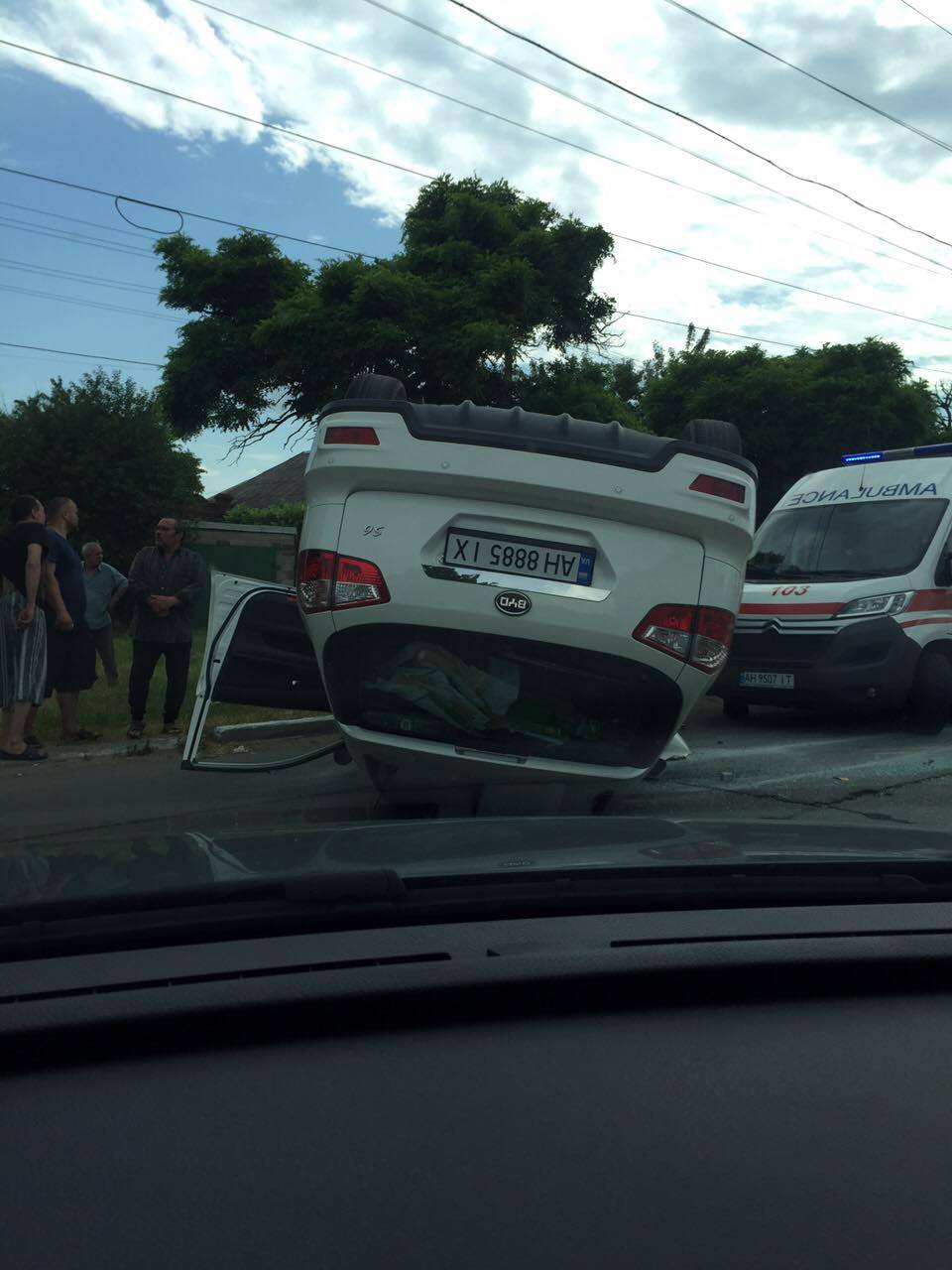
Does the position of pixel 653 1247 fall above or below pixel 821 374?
below

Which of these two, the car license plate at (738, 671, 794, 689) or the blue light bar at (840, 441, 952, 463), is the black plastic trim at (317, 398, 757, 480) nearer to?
the car license plate at (738, 671, 794, 689)

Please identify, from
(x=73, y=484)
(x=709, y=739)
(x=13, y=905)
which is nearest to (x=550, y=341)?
(x=73, y=484)

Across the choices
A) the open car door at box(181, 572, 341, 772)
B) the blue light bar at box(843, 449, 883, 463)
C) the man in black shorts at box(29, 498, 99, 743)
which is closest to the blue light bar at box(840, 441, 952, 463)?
the blue light bar at box(843, 449, 883, 463)

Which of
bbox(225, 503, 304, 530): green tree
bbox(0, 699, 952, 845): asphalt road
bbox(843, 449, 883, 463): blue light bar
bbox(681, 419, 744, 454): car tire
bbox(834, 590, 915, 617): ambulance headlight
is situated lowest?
bbox(0, 699, 952, 845): asphalt road

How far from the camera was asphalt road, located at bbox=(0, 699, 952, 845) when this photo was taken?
6.37 meters

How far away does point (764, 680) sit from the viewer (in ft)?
32.3

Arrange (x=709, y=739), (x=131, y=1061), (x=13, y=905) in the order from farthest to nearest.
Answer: (x=709, y=739) → (x=13, y=905) → (x=131, y=1061)

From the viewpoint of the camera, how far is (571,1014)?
172cm

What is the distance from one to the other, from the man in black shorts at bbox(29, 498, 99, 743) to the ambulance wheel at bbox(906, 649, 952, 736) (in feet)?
21.0

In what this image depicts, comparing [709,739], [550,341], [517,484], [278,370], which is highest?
[550,341]

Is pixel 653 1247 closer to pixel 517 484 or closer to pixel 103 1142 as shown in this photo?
pixel 103 1142

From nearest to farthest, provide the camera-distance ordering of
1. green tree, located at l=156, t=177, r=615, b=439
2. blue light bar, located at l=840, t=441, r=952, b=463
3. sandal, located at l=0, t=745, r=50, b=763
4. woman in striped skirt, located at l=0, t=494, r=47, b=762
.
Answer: woman in striped skirt, located at l=0, t=494, r=47, b=762
sandal, located at l=0, t=745, r=50, b=763
blue light bar, located at l=840, t=441, r=952, b=463
green tree, located at l=156, t=177, r=615, b=439

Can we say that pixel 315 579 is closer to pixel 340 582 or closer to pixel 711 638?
pixel 340 582

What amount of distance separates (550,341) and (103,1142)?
92.0ft
